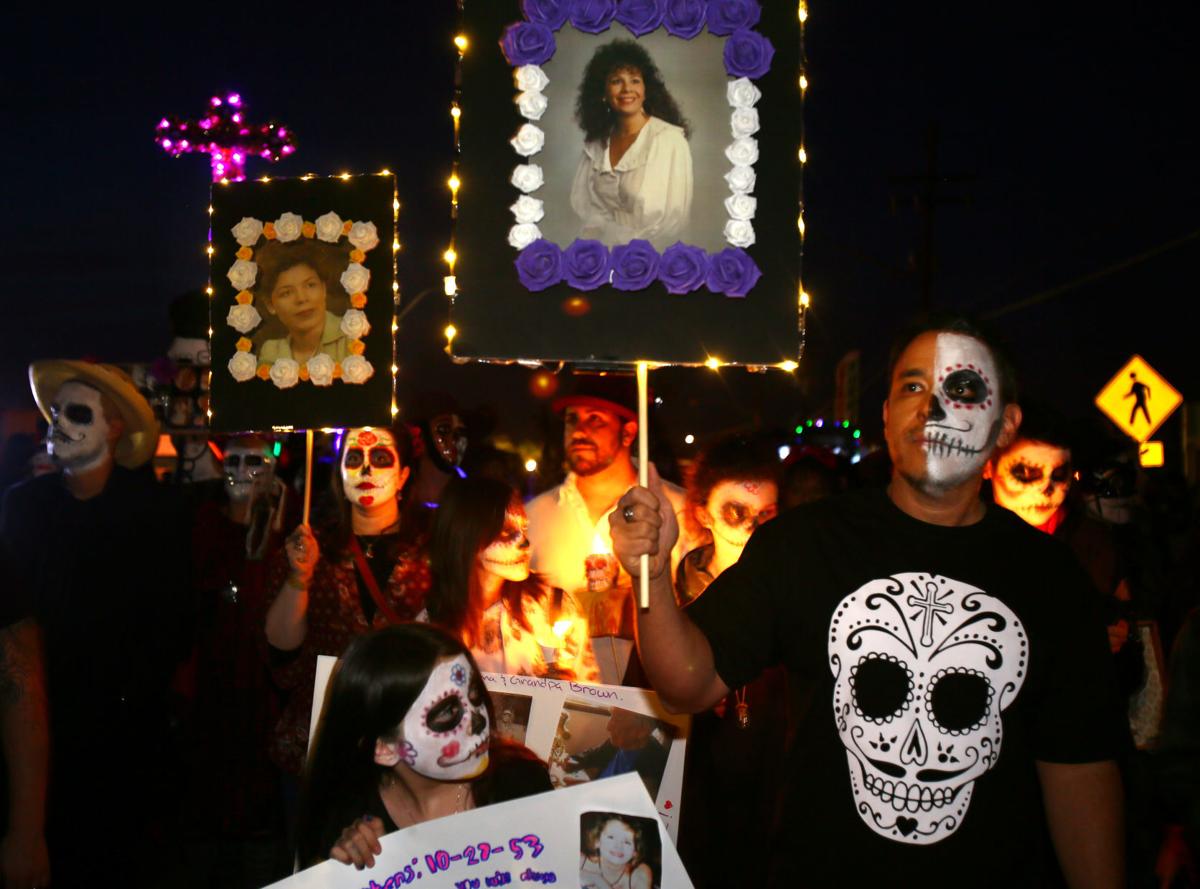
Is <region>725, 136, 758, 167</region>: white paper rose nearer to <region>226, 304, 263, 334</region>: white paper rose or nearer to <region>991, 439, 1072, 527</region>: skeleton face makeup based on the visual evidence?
<region>226, 304, 263, 334</region>: white paper rose

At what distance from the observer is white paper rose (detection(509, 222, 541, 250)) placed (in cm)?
319

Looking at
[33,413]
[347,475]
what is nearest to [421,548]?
[347,475]

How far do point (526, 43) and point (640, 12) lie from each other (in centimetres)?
34

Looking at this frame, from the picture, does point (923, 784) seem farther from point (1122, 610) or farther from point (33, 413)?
point (33, 413)

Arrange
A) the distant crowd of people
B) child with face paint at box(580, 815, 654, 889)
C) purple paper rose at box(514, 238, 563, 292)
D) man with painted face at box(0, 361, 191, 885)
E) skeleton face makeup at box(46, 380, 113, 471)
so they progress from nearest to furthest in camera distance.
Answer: child with face paint at box(580, 815, 654, 889)
the distant crowd of people
purple paper rose at box(514, 238, 563, 292)
man with painted face at box(0, 361, 191, 885)
skeleton face makeup at box(46, 380, 113, 471)

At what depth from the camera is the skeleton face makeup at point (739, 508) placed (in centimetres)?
543

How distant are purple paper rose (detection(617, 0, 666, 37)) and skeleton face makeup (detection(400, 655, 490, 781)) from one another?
1.79 meters

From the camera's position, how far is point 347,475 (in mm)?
5164

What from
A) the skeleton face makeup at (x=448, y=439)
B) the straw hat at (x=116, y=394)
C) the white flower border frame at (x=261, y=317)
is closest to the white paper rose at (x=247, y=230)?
the white flower border frame at (x=261, y=317)

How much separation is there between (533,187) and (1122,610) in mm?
3639

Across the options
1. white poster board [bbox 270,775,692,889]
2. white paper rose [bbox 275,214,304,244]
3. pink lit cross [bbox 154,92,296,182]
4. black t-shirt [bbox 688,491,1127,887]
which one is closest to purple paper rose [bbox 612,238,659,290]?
black t-shirt [bbox 688,491,1127,887]

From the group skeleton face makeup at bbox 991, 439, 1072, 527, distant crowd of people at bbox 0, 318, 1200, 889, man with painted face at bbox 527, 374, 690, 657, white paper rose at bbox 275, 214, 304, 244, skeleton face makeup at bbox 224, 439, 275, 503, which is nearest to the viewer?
distant crowd of people at bbox 0, 318, 1200, 889

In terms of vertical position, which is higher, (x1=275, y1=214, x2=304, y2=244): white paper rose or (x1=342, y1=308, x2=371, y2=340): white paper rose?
(x1=275, y1=214, x2=304, y2=244): white paper rose

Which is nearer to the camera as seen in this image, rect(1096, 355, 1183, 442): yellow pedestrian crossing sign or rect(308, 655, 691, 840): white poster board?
rect(308, 655, 691, 840): white poster board
